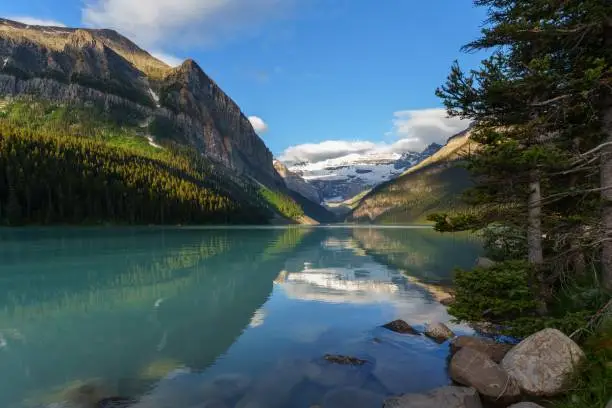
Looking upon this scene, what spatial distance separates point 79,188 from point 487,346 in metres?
160

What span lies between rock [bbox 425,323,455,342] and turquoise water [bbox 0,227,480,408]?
670mm

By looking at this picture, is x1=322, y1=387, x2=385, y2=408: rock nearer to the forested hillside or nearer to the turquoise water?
the turquoise water

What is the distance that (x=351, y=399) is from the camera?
14.4 metres

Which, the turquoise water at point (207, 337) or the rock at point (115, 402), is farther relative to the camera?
the turquoise water at point (207, 337)

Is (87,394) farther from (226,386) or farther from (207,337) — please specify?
(207,337)

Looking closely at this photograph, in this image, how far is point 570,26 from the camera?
1322 centimetres

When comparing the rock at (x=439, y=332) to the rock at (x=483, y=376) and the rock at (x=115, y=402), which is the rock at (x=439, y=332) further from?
the rock at (x=115, y=402)

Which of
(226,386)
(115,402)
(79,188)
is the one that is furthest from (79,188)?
(226,386)

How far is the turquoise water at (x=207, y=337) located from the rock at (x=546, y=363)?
3608 millimetres

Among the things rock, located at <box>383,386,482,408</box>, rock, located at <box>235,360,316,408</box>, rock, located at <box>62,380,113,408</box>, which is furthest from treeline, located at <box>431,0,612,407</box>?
rock, located at <box>62,380,113,408</box>

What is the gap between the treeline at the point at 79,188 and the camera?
13675 cm

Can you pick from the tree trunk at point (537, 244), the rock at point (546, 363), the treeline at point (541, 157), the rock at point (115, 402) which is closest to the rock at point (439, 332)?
the treeline at point (541, 157)

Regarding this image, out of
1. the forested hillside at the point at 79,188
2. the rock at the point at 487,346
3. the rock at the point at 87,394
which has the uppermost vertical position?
the forested hillside at the point at 79,188

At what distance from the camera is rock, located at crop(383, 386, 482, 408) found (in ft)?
38.7
